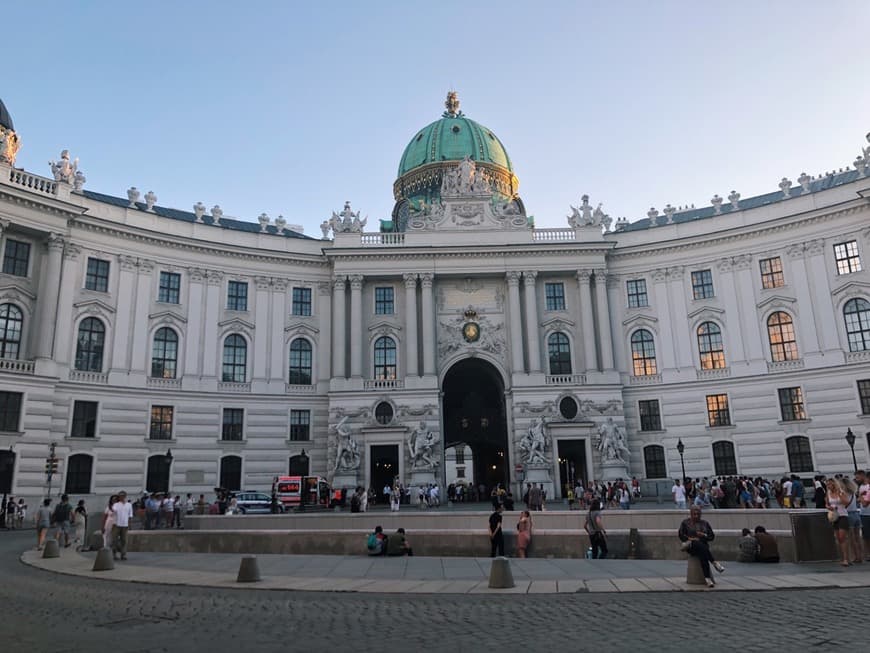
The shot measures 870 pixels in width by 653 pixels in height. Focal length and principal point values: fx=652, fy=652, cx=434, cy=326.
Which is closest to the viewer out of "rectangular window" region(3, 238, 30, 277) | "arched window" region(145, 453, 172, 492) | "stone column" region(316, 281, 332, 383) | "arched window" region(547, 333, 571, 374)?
"rectangular window" region(3, 238, 30, 277)

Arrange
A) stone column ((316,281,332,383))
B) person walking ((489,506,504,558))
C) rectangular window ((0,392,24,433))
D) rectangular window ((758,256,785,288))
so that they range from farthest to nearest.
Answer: stone column ((316,281,332,383))
rectangular window ((758,256,785,288))
rectangular window ((0,392,24,433))
person walking ((489,506,504,558))

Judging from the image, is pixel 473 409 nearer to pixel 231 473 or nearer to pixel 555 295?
pixel 555 295

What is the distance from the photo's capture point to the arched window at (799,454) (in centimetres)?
4347

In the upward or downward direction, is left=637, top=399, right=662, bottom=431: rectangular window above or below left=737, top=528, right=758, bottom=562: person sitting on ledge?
above

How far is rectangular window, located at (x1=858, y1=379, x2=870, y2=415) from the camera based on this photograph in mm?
42125

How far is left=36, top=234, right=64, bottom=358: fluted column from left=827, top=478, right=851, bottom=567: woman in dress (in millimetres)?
40546

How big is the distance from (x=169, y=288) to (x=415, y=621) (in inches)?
1617

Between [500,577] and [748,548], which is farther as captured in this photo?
[748,548]

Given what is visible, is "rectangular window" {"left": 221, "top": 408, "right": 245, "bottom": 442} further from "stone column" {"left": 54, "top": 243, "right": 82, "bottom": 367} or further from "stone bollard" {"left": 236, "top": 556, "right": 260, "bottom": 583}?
"stone bollard" {"left": 236, "top": 556, "right": 260, "bottom": 583}

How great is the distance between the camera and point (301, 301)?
169ft

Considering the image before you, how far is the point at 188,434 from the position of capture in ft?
148

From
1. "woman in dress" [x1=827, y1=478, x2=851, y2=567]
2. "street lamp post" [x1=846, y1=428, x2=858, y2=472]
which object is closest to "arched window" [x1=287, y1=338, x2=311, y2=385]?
"street lamp post" [x1=846, y1=428, x2=858, y2=472]

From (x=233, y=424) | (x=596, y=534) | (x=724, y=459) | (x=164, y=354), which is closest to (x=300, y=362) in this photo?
(x=233, y=424)

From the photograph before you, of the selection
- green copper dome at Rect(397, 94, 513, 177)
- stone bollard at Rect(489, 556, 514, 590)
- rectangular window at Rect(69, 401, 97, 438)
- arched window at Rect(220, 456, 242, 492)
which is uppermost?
green copper dome at Rect(397, 94, 513, 177)
